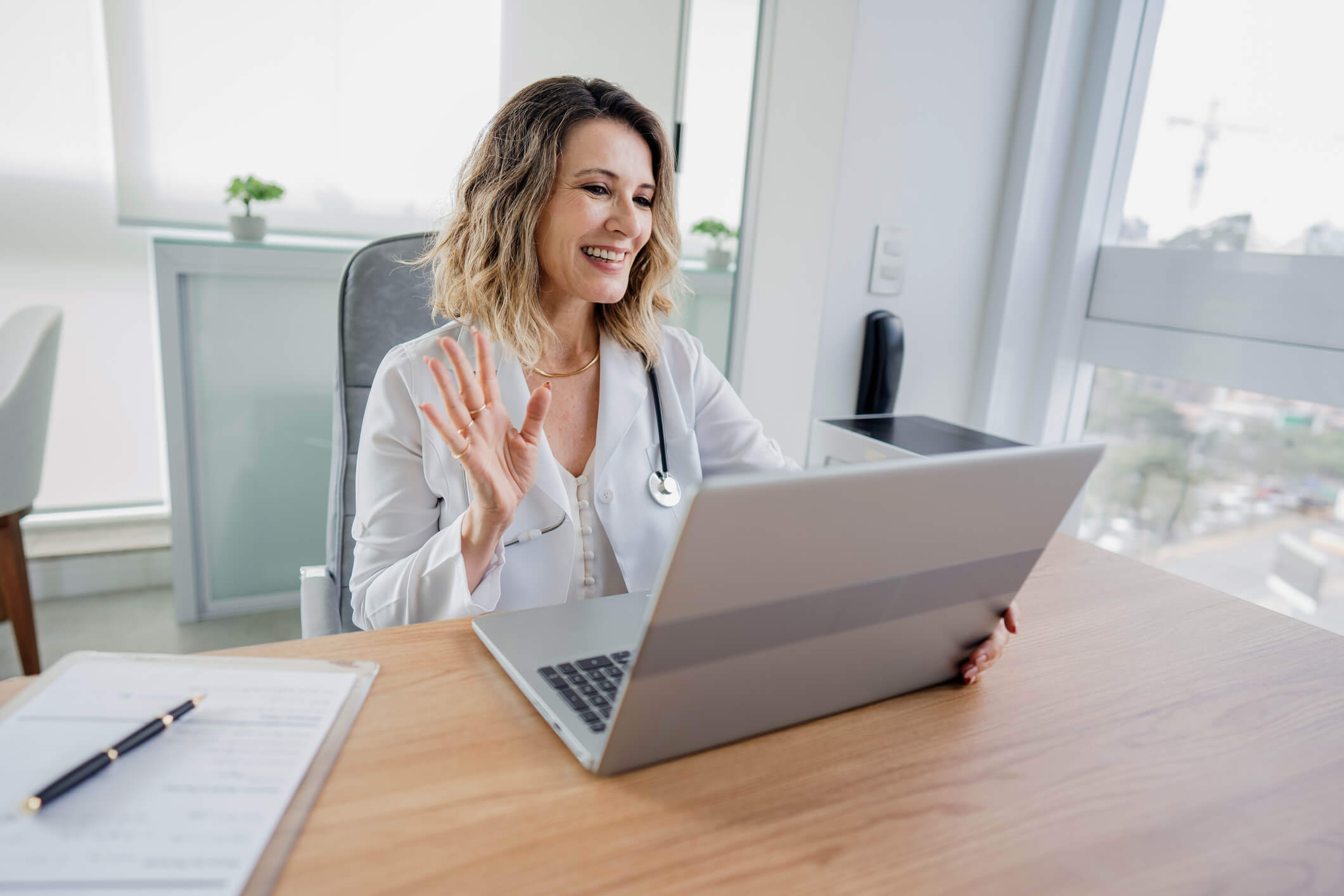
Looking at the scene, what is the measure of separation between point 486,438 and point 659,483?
14.2 inches

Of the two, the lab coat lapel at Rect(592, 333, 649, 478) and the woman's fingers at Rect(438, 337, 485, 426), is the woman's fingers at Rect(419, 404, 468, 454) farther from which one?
the lab coat lapel at Rect(592, 333, 649, 478)

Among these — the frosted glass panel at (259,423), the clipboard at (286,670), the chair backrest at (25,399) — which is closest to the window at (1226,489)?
the clipboard at (286,670)

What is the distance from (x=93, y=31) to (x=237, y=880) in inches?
100

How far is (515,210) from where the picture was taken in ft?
4.09

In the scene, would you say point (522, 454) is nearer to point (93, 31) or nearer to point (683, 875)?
point (683, 875)

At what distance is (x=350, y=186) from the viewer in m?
2.52

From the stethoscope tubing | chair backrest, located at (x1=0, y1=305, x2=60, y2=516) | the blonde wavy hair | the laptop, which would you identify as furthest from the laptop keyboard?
chair backrest, located at (x1=0, y1=305, x2=60, y2=516)

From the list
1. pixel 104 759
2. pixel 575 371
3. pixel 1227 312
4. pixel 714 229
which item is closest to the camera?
pixel 104 759

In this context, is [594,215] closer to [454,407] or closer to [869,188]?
[454,407]

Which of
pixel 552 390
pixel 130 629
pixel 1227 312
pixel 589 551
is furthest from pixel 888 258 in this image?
pixel 130 629

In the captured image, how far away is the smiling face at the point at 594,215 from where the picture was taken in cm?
125

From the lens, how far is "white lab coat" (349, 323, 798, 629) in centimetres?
103

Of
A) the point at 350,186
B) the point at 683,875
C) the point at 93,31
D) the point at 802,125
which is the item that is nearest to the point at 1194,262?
the point at 802,125

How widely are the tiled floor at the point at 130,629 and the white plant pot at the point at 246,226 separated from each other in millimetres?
1067
